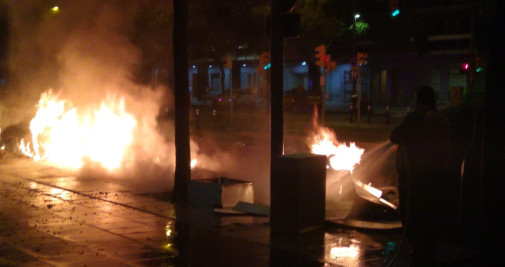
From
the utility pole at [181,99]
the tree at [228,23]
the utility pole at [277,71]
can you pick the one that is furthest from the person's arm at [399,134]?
the tree at [228,23]

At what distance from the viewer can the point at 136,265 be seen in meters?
6.69

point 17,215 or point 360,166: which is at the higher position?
point 360,166

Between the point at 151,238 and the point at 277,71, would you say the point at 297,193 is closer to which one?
the point at 277,71

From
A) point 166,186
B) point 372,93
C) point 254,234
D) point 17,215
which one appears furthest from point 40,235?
point 372,93

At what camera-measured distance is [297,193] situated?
26.0ft

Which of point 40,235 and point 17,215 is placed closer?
point 40,235

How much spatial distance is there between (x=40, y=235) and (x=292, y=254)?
3.10 m

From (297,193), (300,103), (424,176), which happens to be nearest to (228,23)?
(300,103)

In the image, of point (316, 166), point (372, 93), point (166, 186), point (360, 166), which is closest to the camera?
point (316, 166)

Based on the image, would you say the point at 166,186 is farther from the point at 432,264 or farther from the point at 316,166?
the point at 432,264

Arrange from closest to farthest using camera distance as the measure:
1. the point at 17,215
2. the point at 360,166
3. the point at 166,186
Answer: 1. the point at 360,166
2. the point at 17,215
3. the point at 166,186

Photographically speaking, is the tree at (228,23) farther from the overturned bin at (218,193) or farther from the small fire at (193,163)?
the overturned bin at (218,193)

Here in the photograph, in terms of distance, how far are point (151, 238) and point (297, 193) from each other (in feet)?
5.86

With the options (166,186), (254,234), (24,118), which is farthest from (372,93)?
(254,234)
